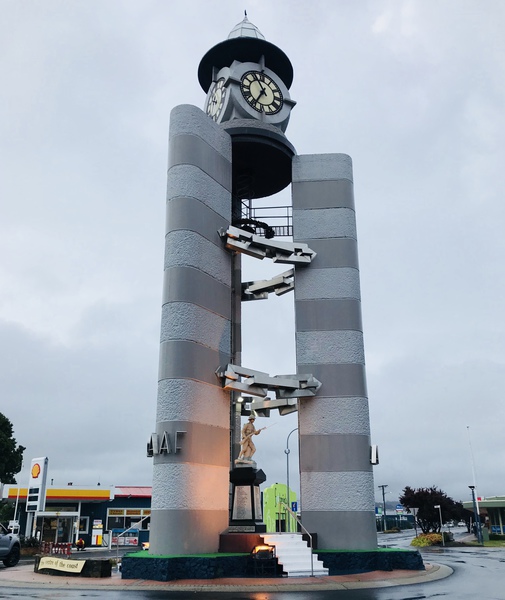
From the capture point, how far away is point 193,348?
26172 millimetres

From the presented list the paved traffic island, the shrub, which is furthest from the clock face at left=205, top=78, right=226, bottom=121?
the shrub

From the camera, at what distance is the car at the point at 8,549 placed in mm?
26783

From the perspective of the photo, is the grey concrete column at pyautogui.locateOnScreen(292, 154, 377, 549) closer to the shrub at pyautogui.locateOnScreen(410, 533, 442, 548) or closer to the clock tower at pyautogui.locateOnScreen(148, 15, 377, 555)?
the clock tower at pyautogui.locateOnScreen(148, 15, 377, 555)

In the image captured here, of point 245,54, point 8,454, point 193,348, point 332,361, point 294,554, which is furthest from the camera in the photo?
point 8,454

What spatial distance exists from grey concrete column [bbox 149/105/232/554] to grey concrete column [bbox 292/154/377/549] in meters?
3.97

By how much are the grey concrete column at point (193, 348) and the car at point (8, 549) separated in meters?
7.59

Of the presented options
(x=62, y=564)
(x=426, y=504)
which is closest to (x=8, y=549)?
(x=62, y=564)

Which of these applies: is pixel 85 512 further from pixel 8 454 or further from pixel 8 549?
pixel 8 549

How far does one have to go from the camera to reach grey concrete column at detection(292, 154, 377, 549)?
27109mm

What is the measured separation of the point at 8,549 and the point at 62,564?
466 centimetres

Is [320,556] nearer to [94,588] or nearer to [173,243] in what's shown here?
[94,588]

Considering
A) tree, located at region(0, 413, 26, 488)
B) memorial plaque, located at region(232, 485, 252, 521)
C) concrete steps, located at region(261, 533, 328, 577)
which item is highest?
tree, located at region(0, 413, 26, 488)

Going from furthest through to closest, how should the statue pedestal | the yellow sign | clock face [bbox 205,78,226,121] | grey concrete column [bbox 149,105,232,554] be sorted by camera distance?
clock face [bbox 205,78,226,121] → the statue pedestal → grey concrete column [bbox 149,105,232,554] → the yellow sign

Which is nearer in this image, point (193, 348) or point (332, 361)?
point (193, 348)
